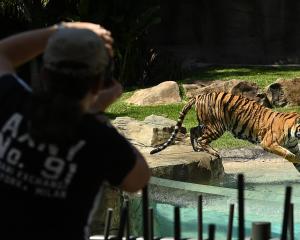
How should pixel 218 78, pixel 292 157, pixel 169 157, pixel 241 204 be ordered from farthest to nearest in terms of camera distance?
1. pixel 218 78
2. pixel 292 157
3. pixel 169 157
4. pixel 241 204

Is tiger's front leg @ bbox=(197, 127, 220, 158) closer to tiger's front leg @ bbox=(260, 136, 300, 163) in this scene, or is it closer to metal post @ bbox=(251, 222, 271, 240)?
tiger's front leg @ bbox=(260, 136, 300, 163)

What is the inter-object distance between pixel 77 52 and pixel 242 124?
7.11 m

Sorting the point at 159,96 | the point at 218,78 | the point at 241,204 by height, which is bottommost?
the point at 241,204

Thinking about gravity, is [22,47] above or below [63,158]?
above

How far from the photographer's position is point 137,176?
1.67 meters

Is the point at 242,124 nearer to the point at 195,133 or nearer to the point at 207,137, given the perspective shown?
the point at 207,137

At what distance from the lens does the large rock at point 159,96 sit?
12586 mm

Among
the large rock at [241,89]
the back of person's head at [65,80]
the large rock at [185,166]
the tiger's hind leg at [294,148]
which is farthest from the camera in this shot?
the large rock at [241,89]

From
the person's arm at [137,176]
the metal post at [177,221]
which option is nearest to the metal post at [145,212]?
the metal post at [177,221]

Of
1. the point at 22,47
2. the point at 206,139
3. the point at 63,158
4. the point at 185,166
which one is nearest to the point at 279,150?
the point at 206,139

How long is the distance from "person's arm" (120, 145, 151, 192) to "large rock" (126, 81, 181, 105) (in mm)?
10842

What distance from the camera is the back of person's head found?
153 centimetres

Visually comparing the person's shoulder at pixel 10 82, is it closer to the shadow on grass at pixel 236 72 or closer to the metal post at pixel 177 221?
the metal post at pixel 177 221

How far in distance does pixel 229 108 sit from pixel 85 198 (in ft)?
23.7
